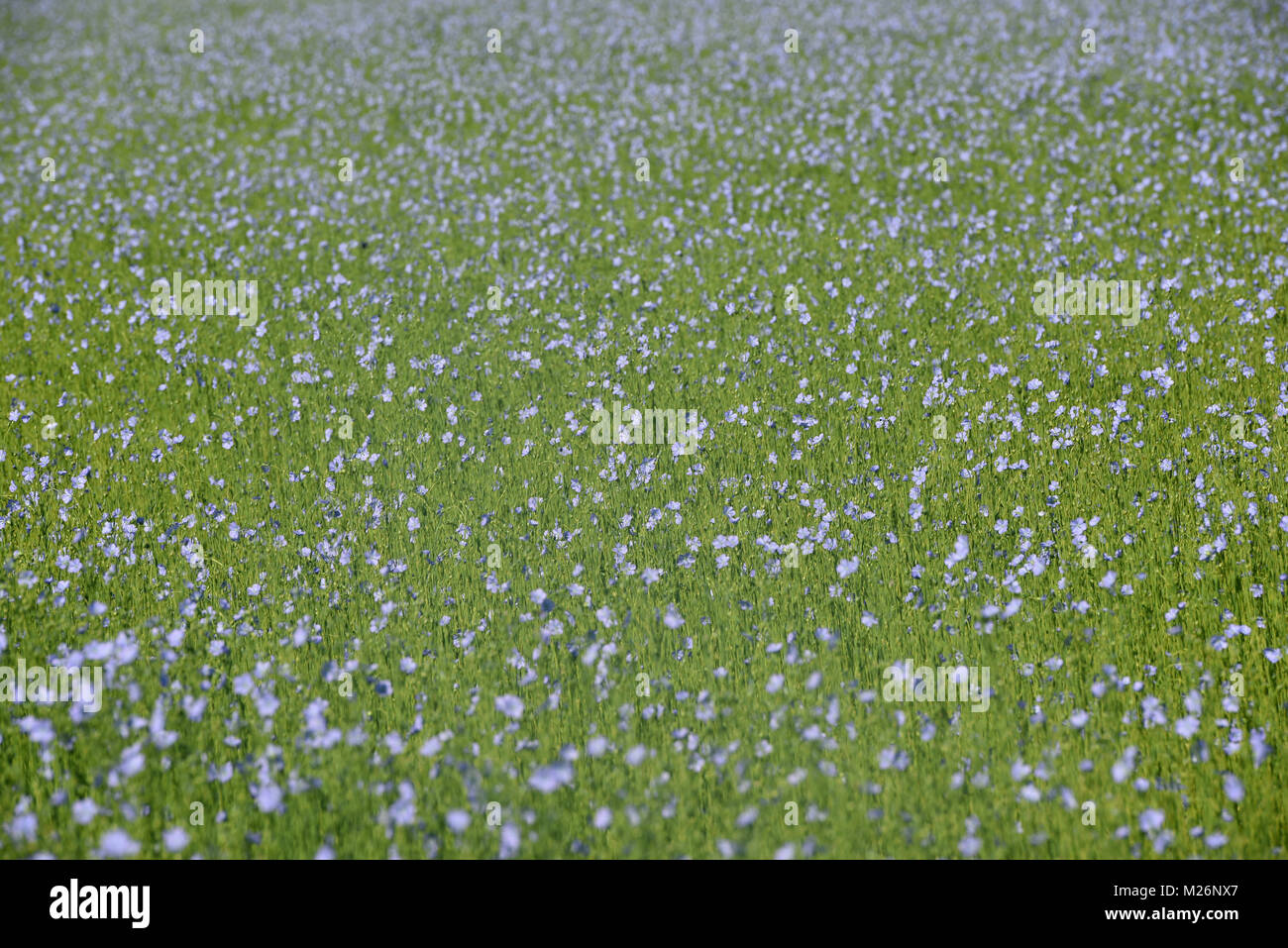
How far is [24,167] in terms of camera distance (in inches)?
750

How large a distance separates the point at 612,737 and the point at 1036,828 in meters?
2.66

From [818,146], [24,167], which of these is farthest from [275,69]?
[818,146]

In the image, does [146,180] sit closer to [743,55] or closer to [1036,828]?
[743,55]

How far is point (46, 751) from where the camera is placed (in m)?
6.05

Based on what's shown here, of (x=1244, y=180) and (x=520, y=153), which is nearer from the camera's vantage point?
(x=1244, y=180)

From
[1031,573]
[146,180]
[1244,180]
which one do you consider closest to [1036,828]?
[1031,573]

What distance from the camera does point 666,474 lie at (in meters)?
9.29

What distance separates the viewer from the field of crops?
5.99 meters

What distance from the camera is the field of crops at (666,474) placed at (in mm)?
5992

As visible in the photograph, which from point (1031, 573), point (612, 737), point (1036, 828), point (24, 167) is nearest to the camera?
point (1036, 828)

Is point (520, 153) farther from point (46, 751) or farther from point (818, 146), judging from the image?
point (46, 751)
